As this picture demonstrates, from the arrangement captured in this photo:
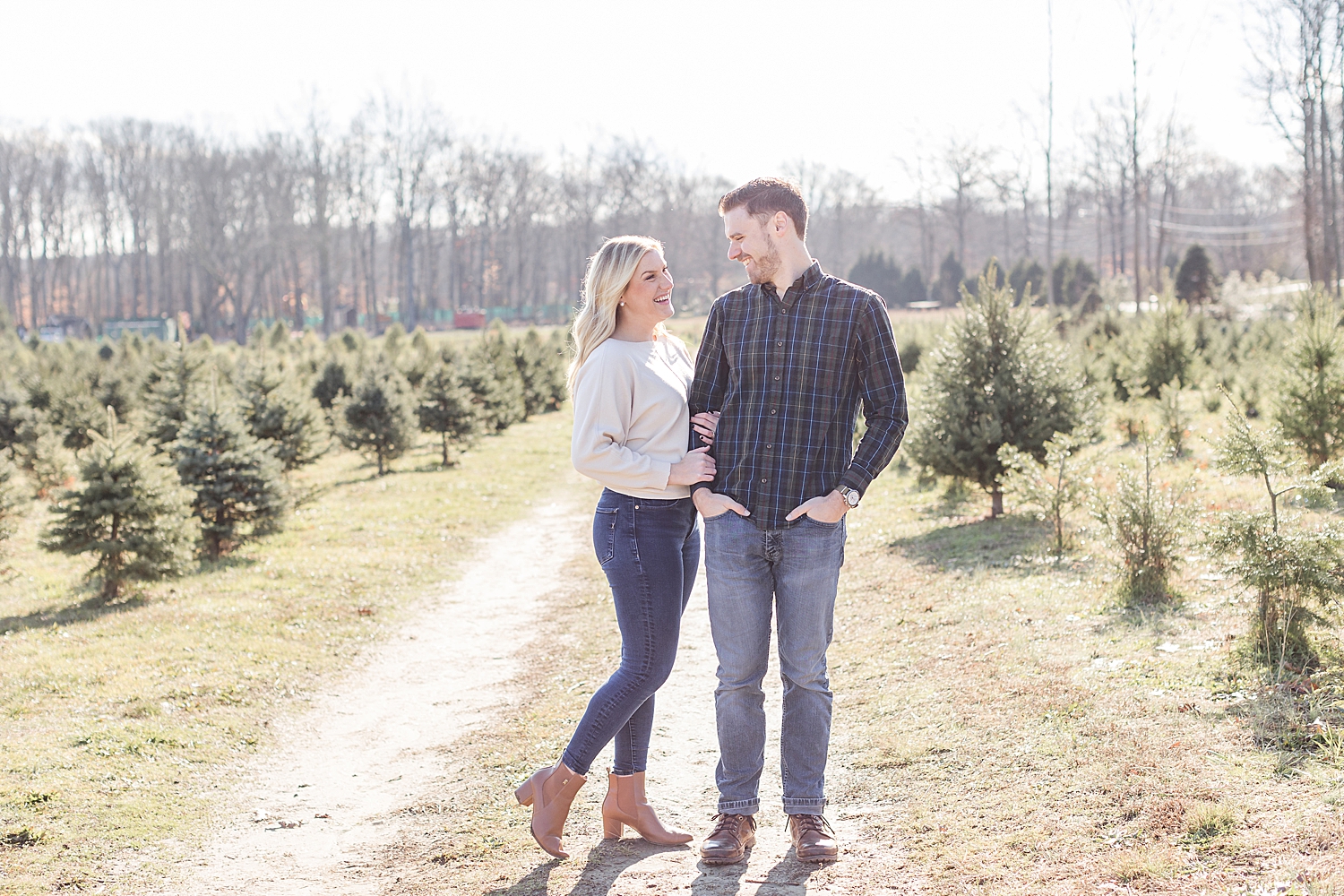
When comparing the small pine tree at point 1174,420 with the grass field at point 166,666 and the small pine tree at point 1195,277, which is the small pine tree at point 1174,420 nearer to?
the grass field at point 166,666

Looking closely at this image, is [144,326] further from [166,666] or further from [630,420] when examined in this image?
[630,420]

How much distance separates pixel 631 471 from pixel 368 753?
287 centimetres

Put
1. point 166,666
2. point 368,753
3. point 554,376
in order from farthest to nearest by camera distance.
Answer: point 554,376
point 166,666
point 368,753

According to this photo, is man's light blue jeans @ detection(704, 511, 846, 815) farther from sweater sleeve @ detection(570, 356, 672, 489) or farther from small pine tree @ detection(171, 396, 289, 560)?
small pine tree @ detection(171, 396, 289, 560)

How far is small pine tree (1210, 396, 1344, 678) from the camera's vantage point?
14.3 ft

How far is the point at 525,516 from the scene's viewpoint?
12641 millimetres

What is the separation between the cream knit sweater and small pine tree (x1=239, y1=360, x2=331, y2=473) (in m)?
10.9

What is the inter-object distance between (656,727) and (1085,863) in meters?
2.48

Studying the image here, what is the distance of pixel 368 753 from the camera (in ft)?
17.3

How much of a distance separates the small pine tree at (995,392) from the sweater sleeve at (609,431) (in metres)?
6.25

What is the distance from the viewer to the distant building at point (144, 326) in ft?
190

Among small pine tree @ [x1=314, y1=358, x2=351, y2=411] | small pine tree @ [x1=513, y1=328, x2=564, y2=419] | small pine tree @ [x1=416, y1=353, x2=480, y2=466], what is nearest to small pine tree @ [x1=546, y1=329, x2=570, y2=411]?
small pine tree @ [x1=513, y1=328, x2=564, y2=419]

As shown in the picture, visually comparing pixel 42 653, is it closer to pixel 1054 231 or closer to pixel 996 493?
pixel 996 493

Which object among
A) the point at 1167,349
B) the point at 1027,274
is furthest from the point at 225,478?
the point at 1027,274
